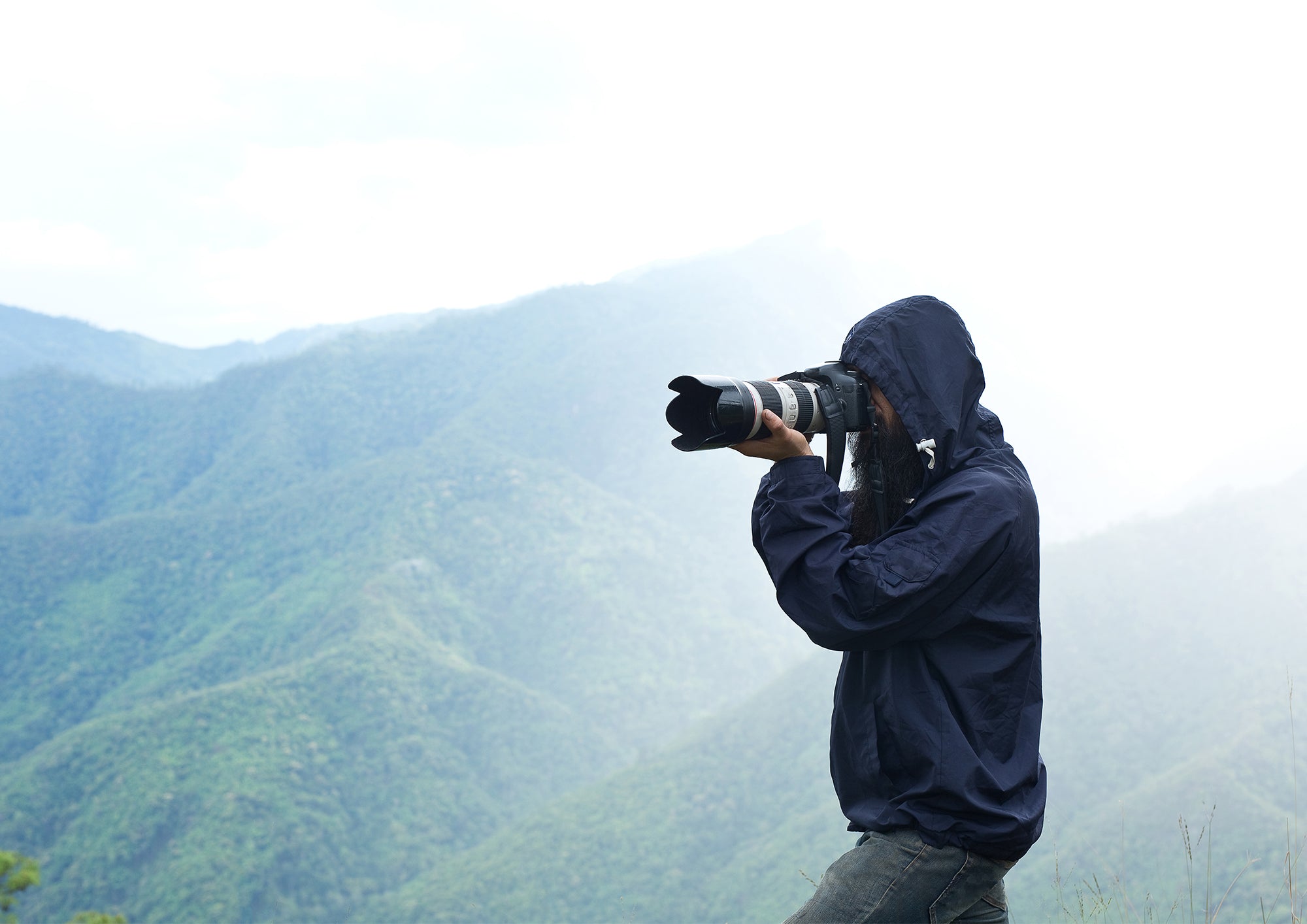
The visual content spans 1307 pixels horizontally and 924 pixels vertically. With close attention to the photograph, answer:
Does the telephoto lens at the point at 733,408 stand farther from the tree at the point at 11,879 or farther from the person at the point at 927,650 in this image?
the tree at the point at 11,879

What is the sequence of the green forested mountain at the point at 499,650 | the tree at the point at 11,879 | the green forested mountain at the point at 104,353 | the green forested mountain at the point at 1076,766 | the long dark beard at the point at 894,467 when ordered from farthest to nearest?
the green forested mountain at the point at 104,353 < the green forested mountain at the point at 499,650 < the green forested mountain at the point at 1076,766 < the tree at the point at 11,879 < the long dark beard at the point at 894,467

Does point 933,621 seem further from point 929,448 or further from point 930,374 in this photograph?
point 930,374

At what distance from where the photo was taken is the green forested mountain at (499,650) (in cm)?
2361

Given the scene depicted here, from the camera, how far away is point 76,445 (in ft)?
222

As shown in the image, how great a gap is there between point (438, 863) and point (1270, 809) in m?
26.4

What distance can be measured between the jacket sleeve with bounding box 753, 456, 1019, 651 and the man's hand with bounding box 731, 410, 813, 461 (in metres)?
0.03

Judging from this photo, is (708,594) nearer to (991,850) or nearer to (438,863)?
(438,863)

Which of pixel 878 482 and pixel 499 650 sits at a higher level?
pixel 878 482

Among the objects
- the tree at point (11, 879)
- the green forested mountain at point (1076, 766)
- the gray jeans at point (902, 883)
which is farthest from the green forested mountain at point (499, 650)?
the tree at point (11, 879)

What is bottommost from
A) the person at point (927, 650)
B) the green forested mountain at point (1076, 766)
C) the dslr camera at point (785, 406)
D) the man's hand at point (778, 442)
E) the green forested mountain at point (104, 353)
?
the green forested mountain at point (1076, 766)

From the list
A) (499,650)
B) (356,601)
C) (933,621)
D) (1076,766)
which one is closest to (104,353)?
(356,601)

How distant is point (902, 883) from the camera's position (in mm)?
1727

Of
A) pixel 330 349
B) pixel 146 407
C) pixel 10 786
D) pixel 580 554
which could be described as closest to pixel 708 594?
pixel 580 554

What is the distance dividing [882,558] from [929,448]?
28 centimetres
